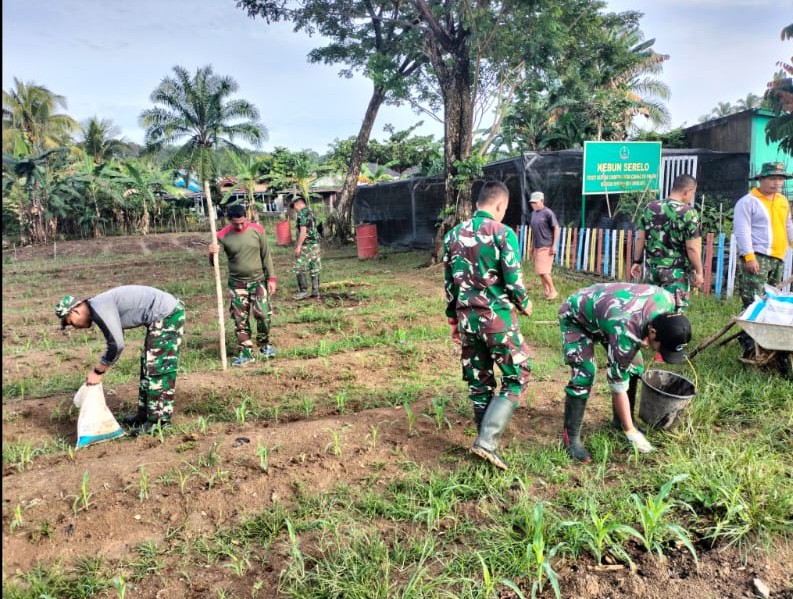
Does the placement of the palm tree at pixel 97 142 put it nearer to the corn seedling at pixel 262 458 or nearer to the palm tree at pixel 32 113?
the palm tree at pixel 32 113

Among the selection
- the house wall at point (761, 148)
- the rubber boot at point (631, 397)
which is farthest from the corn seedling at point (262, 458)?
the house wall at point (761, 148)

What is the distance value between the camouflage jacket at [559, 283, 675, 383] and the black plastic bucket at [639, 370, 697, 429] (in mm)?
529

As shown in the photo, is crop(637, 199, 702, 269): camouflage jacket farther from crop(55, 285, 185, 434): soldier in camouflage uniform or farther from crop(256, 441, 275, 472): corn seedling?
crop(55, 285, 185, 434): soldier in camouflage uniform

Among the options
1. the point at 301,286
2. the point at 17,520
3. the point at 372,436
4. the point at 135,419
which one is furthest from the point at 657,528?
the point at 301,286

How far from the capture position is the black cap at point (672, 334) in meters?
2.88

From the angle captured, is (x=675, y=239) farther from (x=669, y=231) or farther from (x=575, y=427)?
(x=575, y=427)

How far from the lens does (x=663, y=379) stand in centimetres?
404

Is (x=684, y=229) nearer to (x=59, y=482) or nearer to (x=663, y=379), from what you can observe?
(x=663, y=379)

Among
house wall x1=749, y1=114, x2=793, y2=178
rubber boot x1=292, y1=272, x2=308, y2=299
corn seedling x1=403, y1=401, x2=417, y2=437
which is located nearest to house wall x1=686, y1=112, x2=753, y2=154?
house wall x1=749, y1=114, x2=793, y2=178

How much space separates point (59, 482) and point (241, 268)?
296cm

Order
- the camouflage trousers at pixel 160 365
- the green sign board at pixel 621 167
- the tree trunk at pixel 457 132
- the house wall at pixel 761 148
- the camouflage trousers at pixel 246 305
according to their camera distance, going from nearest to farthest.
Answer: the camouflage trousers at pixel 160 365 → the camouflage trousers at pixel 246 305 → the green sign board at pixel 621 167 → the tree trunk at pixel 457 132 → the house wall at pixel 761 148

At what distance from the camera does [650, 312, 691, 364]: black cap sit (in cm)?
288

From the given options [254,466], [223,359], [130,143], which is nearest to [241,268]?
[223,359]

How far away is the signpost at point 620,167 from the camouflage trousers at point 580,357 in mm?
6569
